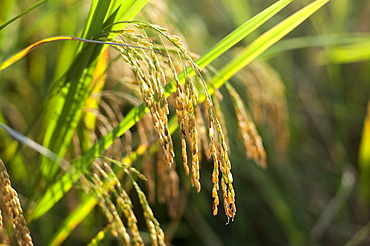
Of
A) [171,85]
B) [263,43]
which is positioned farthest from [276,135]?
[171,85]

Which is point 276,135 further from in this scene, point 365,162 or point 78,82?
point 78,82

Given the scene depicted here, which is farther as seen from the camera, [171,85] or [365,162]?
[365,162]

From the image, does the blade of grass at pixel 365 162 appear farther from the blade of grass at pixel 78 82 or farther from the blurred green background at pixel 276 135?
the blade of grass at pixel 78 82

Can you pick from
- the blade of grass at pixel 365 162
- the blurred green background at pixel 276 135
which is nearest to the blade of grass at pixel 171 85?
the blurred green background at pixel 276 135

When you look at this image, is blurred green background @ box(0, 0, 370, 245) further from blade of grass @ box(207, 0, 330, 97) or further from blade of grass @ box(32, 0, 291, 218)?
blade of grass @ box(32, 0, 291, 218)

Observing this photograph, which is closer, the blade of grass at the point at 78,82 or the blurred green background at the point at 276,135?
the blade of grass at the point at 78,82

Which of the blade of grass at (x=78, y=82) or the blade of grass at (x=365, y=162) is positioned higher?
the blade of grass at (x=365, y=162)

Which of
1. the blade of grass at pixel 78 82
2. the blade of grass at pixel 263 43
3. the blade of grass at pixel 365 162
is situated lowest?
the blade of grass at pixel 78 82

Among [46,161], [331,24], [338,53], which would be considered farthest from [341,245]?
[46,161]
